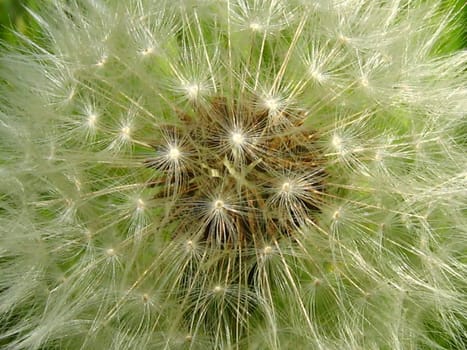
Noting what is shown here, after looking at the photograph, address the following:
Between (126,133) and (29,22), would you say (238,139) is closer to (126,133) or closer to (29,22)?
(126,133)

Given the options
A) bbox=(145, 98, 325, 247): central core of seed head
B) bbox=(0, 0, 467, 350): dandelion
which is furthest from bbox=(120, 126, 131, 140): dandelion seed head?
bbox=(145, 98, 325, 247): central core of seed head

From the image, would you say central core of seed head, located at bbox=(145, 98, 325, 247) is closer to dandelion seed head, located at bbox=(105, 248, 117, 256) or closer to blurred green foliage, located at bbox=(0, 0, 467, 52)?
dandelion seed head, located at bbox=(105, 248, 117, 256)

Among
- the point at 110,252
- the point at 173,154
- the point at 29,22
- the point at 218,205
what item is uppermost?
the point at 29,22

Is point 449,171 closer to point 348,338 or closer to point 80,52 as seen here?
point 348,338

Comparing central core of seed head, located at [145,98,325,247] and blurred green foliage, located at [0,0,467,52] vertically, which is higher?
blurred green foliage, located at [0,0,467,52]

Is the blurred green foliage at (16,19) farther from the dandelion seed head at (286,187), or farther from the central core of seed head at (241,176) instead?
the dandelion seed head at (286,187)

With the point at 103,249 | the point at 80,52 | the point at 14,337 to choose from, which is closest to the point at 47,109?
the point at 80,52

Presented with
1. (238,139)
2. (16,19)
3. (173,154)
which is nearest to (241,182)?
(238,139)
